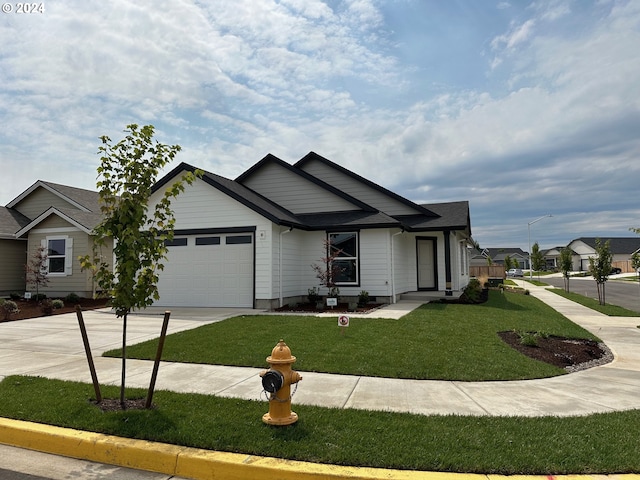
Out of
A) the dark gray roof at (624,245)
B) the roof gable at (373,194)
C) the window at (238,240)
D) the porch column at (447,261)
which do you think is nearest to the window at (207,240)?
the window at (238,240)

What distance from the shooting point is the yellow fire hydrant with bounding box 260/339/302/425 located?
4531 millimetres

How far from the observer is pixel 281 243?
51.8 feet

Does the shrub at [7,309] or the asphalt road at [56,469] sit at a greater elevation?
the shrub at [7,309]

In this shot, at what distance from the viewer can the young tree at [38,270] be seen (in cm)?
1945

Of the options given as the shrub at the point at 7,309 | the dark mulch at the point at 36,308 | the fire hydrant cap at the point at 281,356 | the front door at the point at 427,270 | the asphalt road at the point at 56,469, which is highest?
the front door at the point at 427,270

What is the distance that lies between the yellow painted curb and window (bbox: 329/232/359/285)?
41.2 ft

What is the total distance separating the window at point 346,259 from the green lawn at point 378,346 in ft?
14.5

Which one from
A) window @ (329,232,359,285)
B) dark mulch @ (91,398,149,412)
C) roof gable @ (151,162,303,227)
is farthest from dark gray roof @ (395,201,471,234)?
dark mulch @ (91,398,149,412)

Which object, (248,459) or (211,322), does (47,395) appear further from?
(211,322)

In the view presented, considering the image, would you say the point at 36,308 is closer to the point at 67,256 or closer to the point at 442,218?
the point at 67,256

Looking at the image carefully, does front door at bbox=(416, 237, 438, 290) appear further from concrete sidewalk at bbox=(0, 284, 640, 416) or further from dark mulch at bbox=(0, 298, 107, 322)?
dark mulch at bbox=(0, 298, 107, 322)

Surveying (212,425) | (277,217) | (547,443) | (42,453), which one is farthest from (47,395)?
(277,217)

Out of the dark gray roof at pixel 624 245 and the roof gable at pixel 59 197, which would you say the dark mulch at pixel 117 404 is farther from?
the dark gray roof at pixel 624 245

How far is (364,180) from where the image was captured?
66.0ft
